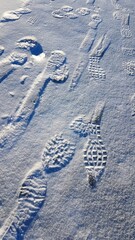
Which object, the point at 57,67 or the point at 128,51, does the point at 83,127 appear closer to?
the point at 57,67

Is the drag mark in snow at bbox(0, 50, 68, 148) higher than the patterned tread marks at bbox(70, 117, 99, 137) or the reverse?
higher

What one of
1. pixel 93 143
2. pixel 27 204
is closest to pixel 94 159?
pixel 93 143

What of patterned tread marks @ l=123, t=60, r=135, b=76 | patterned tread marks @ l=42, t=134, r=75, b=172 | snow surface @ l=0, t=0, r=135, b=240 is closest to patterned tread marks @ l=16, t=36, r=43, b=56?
snow surface @ l=0, t=0, r=135, b=240

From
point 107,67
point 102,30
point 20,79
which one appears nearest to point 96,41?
point 102,30

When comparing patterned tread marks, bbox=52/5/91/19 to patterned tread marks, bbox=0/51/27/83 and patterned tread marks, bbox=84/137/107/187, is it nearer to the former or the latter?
patterned tread marks, bbox=0/51/27/83

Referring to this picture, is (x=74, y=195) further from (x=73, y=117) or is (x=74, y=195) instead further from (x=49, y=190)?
(x=73, y=117)

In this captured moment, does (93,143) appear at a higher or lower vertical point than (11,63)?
lower

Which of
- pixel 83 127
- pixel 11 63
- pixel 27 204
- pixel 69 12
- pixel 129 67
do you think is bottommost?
pixel 27 204
